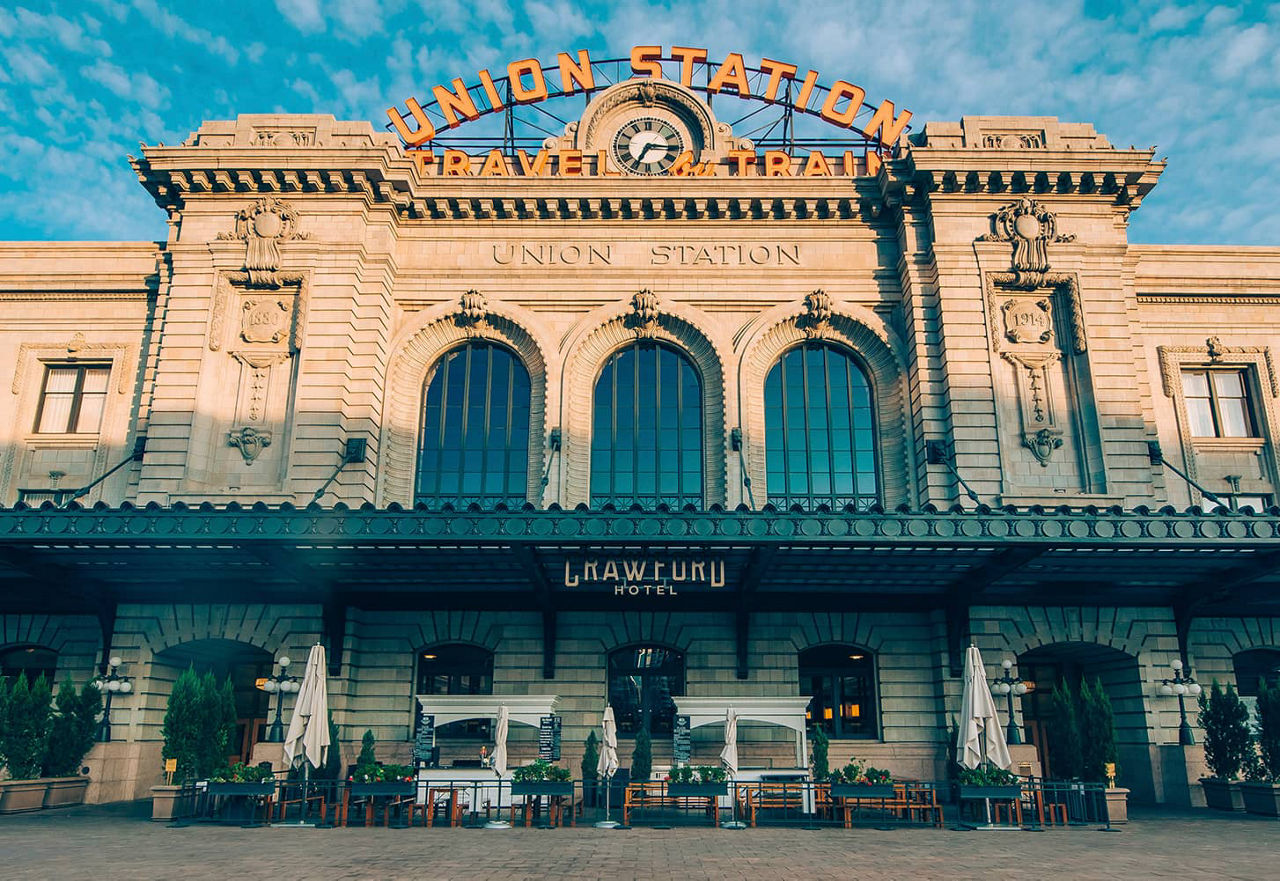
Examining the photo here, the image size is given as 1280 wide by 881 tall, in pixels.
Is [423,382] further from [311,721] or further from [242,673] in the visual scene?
[311,721]

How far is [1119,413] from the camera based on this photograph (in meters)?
26.1

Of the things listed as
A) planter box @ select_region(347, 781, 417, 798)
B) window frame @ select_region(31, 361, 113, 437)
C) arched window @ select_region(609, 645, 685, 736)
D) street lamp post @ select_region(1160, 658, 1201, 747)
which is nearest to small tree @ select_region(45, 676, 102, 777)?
planter box @ select_region(347, 781, 417, 798)

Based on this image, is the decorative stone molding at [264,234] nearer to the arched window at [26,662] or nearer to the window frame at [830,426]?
the arched window at [26,662]

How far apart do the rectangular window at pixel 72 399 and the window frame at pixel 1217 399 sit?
115ft

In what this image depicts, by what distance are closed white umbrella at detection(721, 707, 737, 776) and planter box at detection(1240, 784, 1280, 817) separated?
40.3 feet

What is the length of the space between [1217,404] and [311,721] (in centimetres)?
2868

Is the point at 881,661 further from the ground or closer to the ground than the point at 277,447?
closer to the ground

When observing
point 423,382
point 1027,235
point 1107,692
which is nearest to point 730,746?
point 1107,692

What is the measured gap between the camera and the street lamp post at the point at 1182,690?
23.9 m

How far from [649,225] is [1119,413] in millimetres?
15173

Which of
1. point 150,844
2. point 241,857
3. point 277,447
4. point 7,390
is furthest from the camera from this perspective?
point 7,390

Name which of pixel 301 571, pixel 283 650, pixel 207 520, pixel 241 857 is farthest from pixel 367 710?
pixel 241 857

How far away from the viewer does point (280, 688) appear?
76.0ft

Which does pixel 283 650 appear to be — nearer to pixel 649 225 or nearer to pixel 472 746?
pixel 472 746
